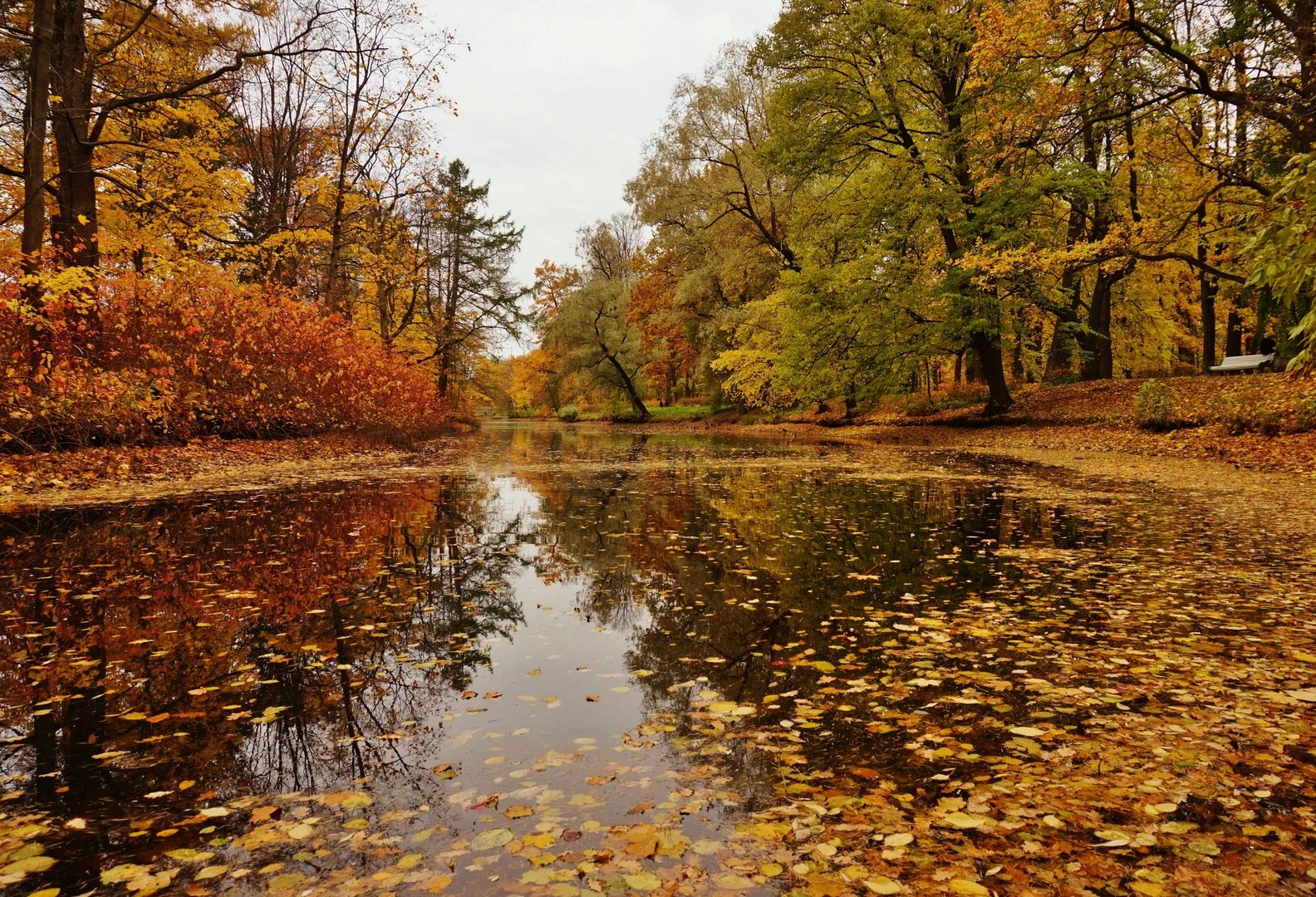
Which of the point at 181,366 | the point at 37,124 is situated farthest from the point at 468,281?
the point at 37,124

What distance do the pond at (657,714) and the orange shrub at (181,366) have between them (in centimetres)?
427

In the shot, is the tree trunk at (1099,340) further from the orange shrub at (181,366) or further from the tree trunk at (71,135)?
the tree trunk at (71,135)

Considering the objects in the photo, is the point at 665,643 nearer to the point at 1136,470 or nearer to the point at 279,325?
the point at 1136,470

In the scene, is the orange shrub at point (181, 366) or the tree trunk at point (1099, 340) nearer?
the orange shrub at point (181, 366)

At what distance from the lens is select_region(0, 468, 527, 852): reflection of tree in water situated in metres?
2.89

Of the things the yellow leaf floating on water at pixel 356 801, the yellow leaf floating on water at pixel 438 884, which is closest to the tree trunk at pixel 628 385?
the yellow leaf floating on water at pixel 356 801

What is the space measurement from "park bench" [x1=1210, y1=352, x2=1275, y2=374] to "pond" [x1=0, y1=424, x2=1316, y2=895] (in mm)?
15980

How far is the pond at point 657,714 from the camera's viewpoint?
7.38ft

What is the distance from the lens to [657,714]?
3428 millimetres

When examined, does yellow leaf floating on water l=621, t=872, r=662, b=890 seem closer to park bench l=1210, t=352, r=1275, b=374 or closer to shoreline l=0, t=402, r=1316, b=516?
shoreline l=0, t=402, r=1316, b=516

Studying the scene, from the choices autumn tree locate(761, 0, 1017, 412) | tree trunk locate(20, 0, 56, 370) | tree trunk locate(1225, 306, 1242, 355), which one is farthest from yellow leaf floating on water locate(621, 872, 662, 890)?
tree trunk locate(1225, 306, 1242, 355)

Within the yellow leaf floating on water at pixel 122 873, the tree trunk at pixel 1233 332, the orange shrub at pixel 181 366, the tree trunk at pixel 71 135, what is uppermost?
the tree trunk at pixel 71 135

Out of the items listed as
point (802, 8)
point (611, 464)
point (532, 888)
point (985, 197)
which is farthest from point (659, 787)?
point (802, 8)

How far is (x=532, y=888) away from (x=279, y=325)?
631 inches
